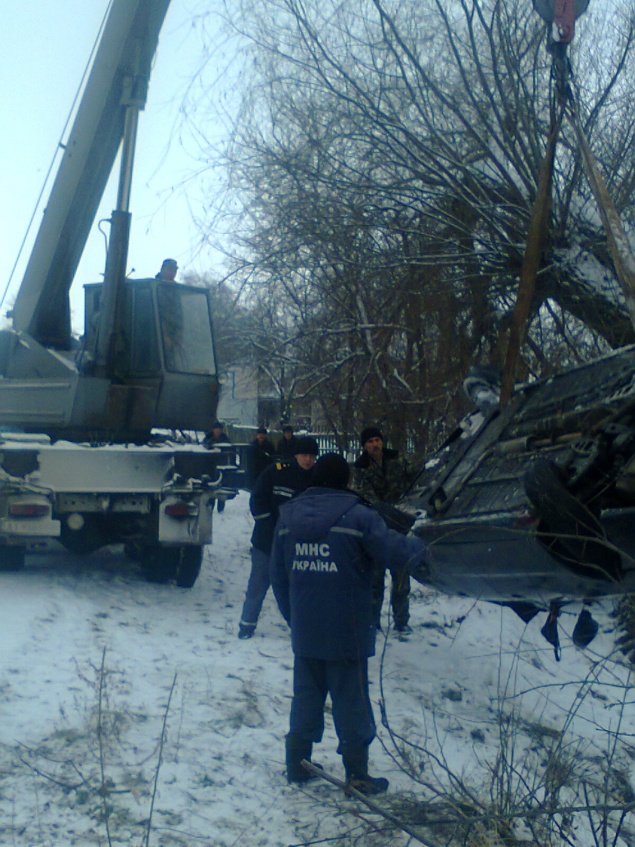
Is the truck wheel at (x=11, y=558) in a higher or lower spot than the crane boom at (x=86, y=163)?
lower

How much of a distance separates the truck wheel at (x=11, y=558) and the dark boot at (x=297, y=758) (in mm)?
4849

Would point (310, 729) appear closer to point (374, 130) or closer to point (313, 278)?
point (374, 130)

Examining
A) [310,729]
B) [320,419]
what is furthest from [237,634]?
[320,419]

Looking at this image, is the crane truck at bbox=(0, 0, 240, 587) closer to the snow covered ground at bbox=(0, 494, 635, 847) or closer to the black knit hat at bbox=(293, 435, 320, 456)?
the snow covered ground at bbox=(0, 494, 635, 847)

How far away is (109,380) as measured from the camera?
Answer: 8273mm

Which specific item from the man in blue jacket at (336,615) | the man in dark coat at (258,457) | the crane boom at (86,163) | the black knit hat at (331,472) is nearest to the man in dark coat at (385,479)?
the black knit hat at (331,472)

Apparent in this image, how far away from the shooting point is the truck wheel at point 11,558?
8.15 meters

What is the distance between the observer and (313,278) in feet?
34.4

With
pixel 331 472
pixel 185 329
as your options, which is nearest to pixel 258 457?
pixel 185 329

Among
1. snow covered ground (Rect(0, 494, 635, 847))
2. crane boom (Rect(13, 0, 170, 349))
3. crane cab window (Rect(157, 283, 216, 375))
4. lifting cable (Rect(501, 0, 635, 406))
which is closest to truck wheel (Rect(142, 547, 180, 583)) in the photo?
snow covered ground (Rect(0, 494, 635, 847))

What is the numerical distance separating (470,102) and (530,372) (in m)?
2.51

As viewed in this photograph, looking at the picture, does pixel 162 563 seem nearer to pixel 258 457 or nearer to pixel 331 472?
pixel 331 472

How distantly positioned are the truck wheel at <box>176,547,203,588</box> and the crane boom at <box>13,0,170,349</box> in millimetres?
Result: 2298

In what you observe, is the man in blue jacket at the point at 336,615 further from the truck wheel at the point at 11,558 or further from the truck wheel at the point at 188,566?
the truck wheel at the point at 11,558
